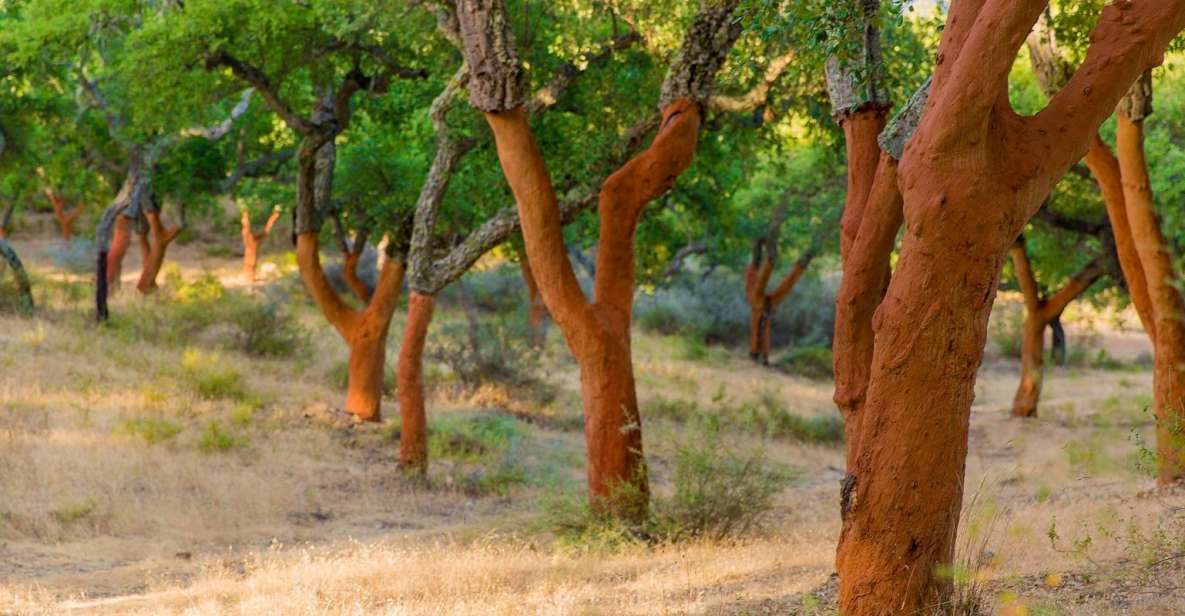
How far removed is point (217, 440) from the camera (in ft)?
42.2

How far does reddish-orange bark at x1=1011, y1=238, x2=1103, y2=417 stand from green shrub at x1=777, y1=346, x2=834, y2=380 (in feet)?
25.4

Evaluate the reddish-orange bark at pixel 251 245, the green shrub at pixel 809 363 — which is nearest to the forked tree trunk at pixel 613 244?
the green shrub at pixel 809 363

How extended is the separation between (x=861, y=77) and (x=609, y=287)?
3.21 m

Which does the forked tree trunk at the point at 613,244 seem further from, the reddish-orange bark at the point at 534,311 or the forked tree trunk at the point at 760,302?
the forked tree trunk at the point at 760,302

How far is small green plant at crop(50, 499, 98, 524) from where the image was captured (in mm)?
9984

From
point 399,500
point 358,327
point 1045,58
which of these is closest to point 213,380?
point 358,327

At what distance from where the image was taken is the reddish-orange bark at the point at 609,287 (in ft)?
29.9

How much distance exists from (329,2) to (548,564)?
626 centimetres

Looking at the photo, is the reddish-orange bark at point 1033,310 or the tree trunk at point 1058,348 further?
the tree trunk at point 1058,348

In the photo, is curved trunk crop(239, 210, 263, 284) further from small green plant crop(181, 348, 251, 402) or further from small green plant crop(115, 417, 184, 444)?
small green plant crop(115, 417, 184, 444)

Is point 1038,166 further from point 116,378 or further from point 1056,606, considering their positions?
point 116,378

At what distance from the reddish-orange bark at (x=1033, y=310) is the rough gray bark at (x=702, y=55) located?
394 inches

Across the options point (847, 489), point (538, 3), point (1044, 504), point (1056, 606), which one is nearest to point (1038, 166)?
point (847, 489)

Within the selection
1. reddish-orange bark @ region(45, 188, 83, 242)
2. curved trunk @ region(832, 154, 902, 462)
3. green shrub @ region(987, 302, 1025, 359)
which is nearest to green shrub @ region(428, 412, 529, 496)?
curved trunk @ region(832, 154, 902, 462)
